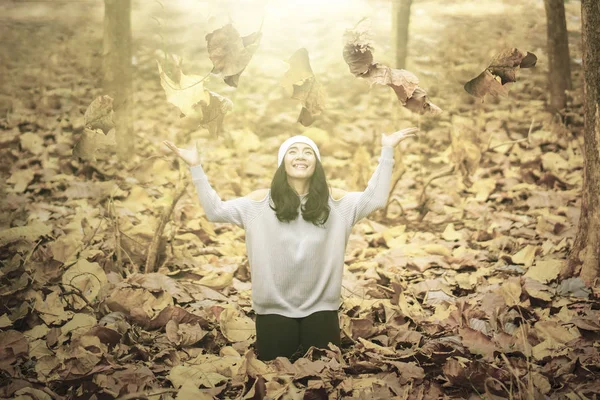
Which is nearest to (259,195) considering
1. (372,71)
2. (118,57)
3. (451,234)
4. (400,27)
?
(372,71)

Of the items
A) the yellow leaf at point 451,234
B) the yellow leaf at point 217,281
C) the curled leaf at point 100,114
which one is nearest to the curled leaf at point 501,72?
the curled leaf at point 100,114

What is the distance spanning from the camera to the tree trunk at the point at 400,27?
4.70 m

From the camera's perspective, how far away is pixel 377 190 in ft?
7.32

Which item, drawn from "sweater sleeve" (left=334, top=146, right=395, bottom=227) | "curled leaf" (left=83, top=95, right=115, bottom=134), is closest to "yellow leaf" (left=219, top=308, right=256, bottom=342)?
"sweater sleeve" (left=334, top=146, right=395, bottom=227)

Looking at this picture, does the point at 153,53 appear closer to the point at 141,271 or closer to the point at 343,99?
the point at 343,99

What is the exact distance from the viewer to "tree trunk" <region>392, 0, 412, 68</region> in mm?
4699

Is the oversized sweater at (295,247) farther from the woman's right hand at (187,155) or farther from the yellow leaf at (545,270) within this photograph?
the yellow leaf at (545,270)

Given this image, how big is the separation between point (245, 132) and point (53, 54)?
246 centimetres

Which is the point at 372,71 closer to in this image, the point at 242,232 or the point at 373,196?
the point at 373,196

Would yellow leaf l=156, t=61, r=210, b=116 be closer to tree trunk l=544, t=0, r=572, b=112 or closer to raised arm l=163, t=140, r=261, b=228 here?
raised arm l=163, t=140, r=261, b=228

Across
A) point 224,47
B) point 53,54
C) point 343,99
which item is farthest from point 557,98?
point 53,54

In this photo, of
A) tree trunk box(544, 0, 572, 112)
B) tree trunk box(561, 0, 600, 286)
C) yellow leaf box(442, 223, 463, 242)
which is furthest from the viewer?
tree trunk box(544, 0, 572, 112)

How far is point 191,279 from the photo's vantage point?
2.98 m

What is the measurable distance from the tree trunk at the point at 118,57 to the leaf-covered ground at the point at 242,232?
16.4 inches
